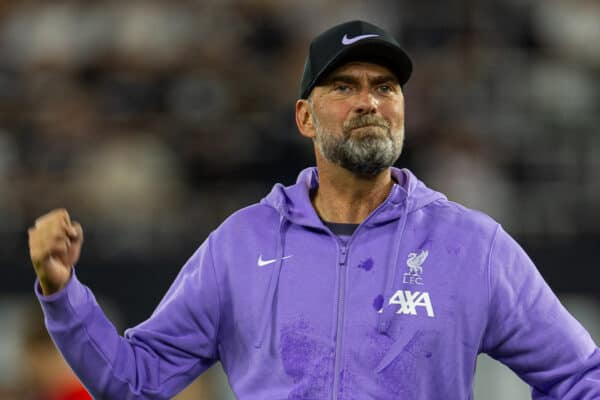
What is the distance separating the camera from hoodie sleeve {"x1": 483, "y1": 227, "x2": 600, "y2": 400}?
3846 mm

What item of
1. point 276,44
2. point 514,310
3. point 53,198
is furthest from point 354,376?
point 276,44

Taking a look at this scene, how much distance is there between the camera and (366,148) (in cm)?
395

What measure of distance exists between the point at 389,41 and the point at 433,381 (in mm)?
1054

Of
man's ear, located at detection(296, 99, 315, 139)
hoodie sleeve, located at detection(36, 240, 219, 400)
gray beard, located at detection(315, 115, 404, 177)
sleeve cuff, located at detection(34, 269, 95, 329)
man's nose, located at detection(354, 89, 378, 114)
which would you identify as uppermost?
man's nose, located at detection(354, 89, 378, 114)

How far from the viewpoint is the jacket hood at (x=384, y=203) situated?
13.2 ft

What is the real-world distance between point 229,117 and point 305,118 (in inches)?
267

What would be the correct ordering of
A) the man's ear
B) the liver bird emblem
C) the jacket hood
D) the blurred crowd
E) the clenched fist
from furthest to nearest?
the blurred crowd, the man's ear, the jacket hood, the liver bird emblem, the clenched fist

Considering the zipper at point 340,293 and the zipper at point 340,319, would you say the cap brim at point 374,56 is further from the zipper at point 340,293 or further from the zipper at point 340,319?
the zipper at point 340,319

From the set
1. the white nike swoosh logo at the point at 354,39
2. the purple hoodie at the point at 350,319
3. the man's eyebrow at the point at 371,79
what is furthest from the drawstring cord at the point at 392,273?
the white nike swoosh logo at the point at 354,39

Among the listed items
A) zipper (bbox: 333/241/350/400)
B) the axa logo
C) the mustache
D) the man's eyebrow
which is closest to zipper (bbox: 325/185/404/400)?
zipper (bbox: 333/241/350/400)

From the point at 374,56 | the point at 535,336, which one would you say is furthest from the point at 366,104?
the point at 535,336

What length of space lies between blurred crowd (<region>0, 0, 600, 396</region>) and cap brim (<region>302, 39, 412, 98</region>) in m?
5.55

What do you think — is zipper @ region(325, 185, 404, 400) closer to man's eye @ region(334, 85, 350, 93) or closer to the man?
the man

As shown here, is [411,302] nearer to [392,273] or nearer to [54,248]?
[392,273]
